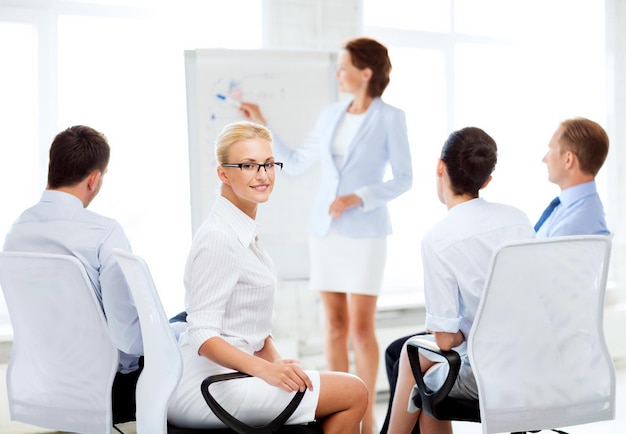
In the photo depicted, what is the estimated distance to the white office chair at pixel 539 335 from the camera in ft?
6.26

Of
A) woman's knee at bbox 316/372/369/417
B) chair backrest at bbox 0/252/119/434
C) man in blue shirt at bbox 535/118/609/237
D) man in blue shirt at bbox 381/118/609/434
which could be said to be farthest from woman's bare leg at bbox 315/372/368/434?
man in blue shirt at bbox 535/118/609/237

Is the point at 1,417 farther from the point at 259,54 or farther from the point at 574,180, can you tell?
the point at 574,180

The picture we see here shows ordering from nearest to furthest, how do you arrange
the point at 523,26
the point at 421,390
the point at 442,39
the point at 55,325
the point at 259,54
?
the point at 55,325 → the point at 421,390 → the point at 259,54 → the point at 442,39 → the point at 523,26

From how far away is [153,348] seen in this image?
70.9 inches

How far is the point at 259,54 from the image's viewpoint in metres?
3.66

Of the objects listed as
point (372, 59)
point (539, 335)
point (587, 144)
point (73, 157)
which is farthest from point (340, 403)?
point (372, 59)

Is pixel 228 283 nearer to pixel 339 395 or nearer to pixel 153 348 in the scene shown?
pixel 153 348

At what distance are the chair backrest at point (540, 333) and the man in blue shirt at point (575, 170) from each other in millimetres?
583

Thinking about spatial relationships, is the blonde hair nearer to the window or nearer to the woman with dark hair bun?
the woman with dark hair bun

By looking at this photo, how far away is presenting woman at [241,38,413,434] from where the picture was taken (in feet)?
11.3

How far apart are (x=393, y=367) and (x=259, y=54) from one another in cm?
185

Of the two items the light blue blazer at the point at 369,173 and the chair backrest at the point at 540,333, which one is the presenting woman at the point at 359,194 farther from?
the chair backrest at the point at 540,333

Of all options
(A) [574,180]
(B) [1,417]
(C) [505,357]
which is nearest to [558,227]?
(A) [574,180]

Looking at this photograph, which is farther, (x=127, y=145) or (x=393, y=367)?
(x=127, y=145)
